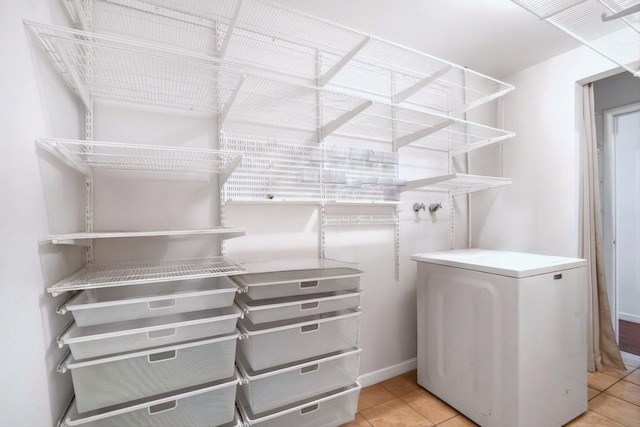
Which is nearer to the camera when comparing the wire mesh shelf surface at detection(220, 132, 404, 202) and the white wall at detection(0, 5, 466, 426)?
the white wall at detection(0, 5, 466, 426)

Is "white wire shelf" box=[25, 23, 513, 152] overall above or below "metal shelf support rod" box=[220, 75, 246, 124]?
above

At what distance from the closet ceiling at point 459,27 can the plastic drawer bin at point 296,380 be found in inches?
72.9

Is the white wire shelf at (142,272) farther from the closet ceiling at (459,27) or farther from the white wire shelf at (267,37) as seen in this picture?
the closet ceiling at (459,27)

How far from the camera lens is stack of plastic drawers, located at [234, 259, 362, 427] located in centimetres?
129

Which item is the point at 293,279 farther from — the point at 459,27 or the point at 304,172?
the point at 459,27

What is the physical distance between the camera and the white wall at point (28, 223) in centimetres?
74

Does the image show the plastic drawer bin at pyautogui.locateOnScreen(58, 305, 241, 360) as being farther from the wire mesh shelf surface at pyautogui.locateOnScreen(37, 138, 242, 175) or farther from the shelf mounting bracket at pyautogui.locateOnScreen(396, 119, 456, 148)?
the shelf mounting bracket at pyautogui.locateOnScreen(396, 119, 456, 148)

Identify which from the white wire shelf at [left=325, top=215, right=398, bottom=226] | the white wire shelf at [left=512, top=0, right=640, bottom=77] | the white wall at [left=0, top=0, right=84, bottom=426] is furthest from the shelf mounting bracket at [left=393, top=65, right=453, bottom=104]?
the white wall at [left=0, top=0, right=84, bottom=426]

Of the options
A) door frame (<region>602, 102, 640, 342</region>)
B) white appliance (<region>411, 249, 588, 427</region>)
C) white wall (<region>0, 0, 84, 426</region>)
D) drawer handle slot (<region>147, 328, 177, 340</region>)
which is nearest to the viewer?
white wall (<region>0, 0, 84, 426</region>)

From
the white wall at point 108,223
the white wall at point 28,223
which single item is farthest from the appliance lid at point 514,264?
the white wall at point 28,223

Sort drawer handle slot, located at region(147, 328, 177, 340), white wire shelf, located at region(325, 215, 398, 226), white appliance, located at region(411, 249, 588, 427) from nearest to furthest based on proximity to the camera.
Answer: drawer handle slot, located at region(147, 328, 177, 340), white appliance, located at region(411, 249, 588, 427), white wire shelf, located at region(325, 215, 398, 226)

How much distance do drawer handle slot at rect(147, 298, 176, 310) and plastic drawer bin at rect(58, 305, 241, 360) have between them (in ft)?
0.20

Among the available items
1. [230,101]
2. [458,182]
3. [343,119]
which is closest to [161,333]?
[230,101]

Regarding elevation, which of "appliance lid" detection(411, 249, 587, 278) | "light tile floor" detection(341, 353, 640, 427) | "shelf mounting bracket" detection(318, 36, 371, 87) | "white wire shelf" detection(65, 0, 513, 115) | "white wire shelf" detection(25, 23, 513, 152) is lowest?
"light tile floor" detection(341, 353, 640, 427)
